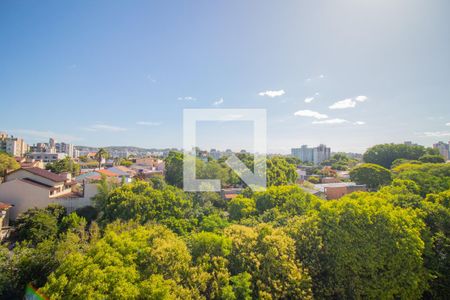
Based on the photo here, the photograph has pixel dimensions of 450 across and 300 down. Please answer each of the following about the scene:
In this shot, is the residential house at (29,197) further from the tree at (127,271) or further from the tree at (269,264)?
the tree at (269,264)

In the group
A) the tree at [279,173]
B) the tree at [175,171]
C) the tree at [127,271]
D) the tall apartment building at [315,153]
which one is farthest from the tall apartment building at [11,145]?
the tall apartment building at [315,153]

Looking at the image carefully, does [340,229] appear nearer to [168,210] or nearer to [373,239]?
[373,239]

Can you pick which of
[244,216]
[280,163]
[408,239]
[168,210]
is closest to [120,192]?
[168,210]

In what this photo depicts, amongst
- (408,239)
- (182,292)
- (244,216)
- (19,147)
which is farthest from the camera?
(19,147)

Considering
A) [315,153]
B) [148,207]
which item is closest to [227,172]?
[148,207]

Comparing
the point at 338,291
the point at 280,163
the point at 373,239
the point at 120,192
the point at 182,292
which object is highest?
the point at 280,163

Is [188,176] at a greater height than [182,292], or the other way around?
[188,176]

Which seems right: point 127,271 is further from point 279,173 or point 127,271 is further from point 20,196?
point 279,173
